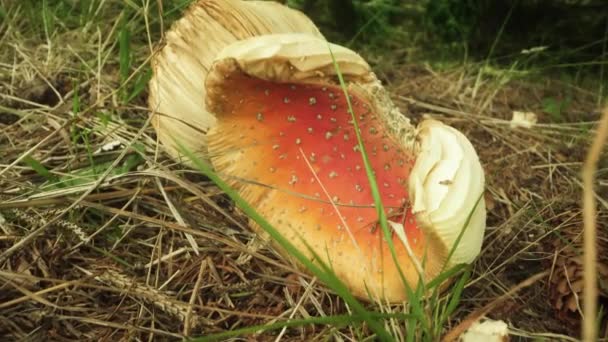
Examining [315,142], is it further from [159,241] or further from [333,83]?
[159,241]

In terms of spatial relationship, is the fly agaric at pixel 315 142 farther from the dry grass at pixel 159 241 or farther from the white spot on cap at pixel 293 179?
the dry grass at pixel 159 241

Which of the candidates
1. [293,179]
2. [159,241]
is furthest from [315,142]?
[159,241]

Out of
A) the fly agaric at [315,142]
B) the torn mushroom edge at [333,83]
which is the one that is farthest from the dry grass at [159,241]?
the torn mushroom edge at [333,83]

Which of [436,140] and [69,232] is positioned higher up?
[69,232]

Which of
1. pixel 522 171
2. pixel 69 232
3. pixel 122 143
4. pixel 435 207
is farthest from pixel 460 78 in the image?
pixel 69 232

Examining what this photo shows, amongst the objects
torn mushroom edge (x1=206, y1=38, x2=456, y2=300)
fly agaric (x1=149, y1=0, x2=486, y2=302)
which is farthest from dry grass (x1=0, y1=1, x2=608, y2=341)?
torn mushroom edge (x1=206, y1=38, x2=456, y2=300)

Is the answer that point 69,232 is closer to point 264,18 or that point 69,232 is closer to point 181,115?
point 181,115
